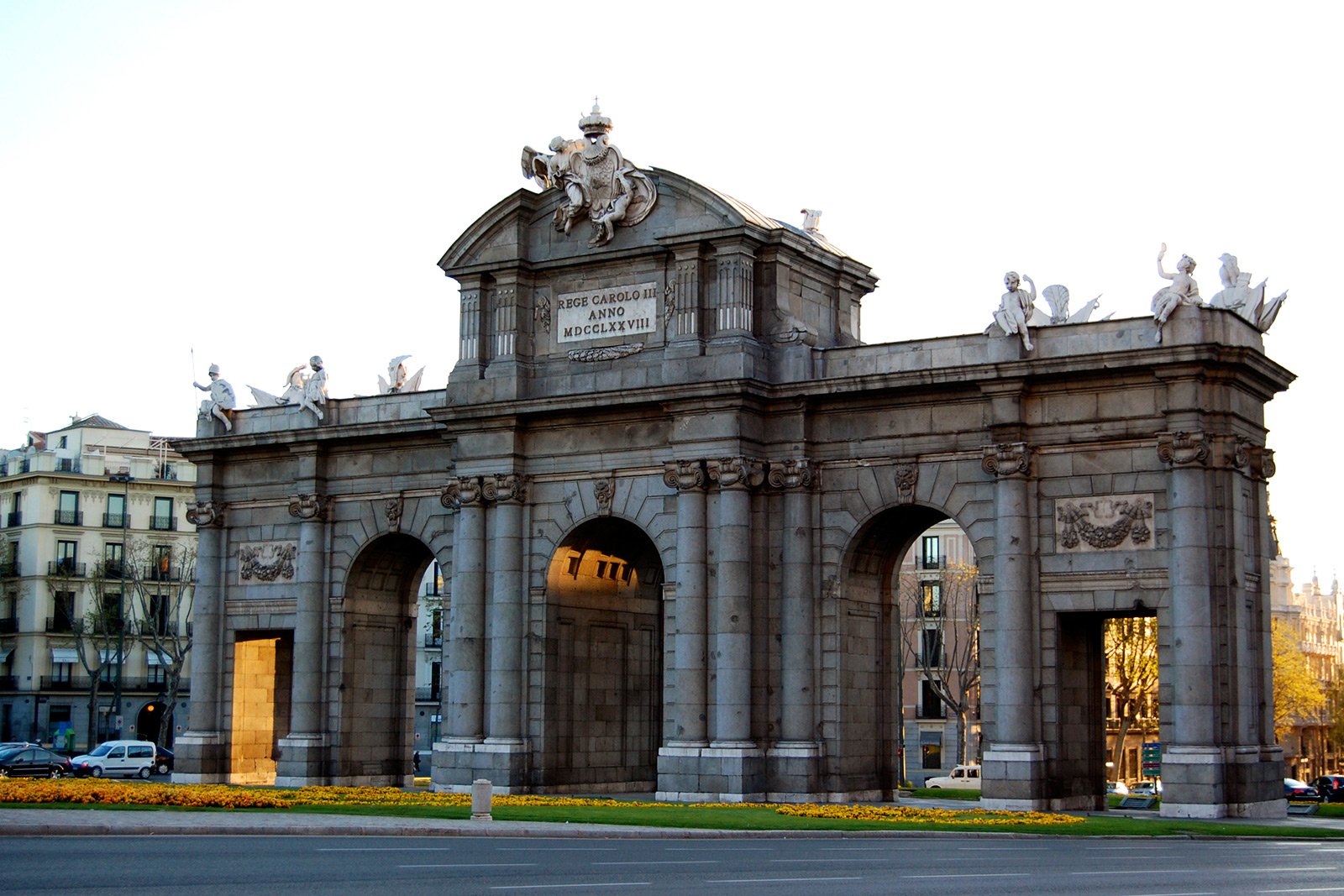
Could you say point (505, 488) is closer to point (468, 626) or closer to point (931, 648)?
point (468, 626)

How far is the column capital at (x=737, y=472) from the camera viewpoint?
47.1 m

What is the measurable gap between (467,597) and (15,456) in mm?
61331

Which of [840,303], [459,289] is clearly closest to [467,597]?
[459,289]

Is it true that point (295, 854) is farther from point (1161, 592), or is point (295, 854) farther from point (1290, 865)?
point (1161, 592)

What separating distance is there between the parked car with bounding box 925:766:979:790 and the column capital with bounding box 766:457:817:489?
24.0 metres

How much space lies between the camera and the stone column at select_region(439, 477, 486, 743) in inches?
1986

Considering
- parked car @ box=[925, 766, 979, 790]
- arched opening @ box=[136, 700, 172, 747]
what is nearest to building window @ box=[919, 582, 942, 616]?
parked car @ box=[925, 766, 979, 790]

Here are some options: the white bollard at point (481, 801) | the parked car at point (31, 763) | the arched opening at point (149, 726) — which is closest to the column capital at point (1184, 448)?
the white bollard at point (481, 801)

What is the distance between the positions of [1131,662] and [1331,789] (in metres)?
10.9

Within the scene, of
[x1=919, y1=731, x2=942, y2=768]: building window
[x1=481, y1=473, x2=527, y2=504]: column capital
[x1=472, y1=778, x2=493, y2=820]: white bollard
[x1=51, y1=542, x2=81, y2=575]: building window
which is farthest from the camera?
[x1=919, y1=731, x2=942, y2=768]: building window

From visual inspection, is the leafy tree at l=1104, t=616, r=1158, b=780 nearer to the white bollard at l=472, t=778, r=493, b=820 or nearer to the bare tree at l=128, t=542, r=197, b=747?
the white bollard at l=472, t=778, r=493, b=820

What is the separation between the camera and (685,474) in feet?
157

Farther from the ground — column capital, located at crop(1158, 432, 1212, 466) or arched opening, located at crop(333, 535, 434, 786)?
column capital, located at crop(1158, 432, 1212, 466)

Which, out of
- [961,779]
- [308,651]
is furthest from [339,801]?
[961,779]
